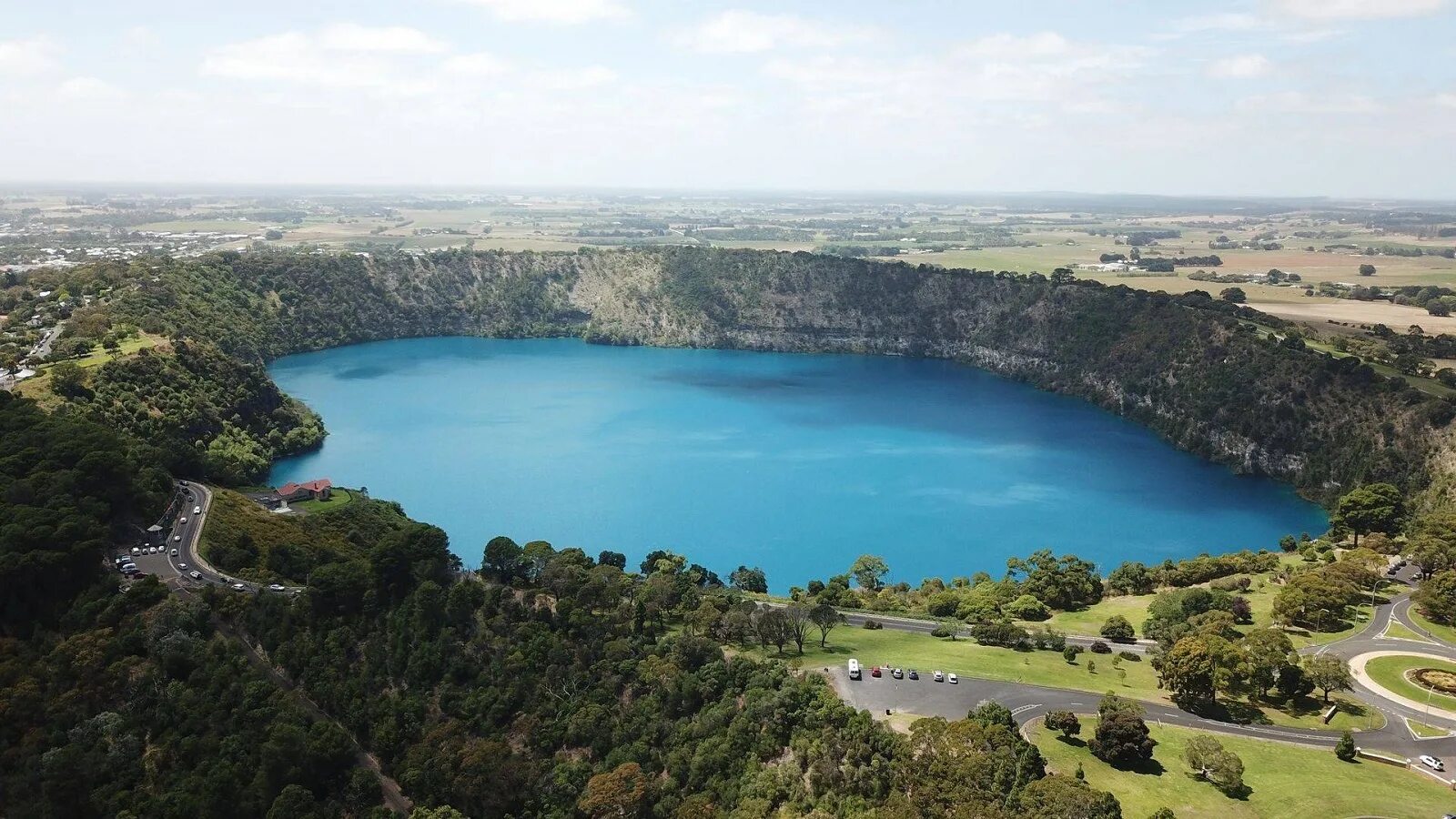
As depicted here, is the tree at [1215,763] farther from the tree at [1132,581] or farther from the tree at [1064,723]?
the tree at [1132,581]

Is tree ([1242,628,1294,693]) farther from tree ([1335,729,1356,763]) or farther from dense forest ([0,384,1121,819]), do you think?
dense forest ([0,384,1121,819])

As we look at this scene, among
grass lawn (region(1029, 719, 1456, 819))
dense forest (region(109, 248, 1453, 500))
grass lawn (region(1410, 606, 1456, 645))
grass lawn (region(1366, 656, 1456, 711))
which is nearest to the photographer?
grass lawn (region(1029, 719, 1456, 819))

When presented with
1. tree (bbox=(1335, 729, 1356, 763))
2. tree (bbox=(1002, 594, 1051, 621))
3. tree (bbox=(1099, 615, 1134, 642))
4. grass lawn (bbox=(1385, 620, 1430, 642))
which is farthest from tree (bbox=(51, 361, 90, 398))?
grass lawn (bbox=(1385, 620, 1430, 642))

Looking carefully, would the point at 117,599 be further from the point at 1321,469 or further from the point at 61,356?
the point at 1321,469

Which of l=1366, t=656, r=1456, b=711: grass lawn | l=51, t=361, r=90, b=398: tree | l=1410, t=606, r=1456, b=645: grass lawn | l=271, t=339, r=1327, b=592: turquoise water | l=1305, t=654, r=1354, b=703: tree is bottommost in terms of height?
l=271, t=339, r=1327, b=592: turquoise water

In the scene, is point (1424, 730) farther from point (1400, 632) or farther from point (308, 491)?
point (308, 491)

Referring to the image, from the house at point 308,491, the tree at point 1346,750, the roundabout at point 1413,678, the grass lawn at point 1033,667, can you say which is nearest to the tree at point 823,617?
the grass lawn at point 1033,667

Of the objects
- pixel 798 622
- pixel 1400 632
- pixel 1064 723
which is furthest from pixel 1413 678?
pixel 798 622
